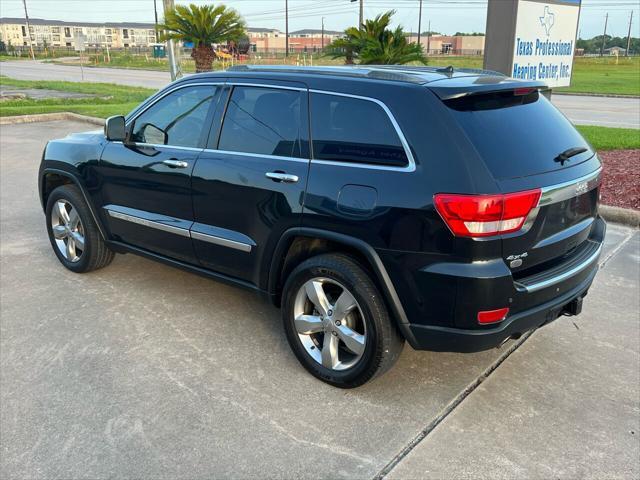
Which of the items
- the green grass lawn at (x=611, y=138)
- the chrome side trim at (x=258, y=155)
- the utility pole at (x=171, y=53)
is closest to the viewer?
the chrome side trim at (x=258, y=155)

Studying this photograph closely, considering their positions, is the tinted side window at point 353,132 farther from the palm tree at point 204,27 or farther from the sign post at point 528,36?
the palm tree at point 204,27

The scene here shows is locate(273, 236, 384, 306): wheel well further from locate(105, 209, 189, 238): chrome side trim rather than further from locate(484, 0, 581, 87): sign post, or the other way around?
locate(484, 0, 581, 87): sign post

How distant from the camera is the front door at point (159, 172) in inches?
161

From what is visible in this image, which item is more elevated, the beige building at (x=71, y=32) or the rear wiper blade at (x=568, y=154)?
the beige building at (x=71, y=32)

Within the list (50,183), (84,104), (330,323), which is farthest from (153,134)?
(84,104)

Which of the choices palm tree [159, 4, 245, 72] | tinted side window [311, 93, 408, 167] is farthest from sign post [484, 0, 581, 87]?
palm tree [159, 4, 245, 72]

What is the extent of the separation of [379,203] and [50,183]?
366 cm

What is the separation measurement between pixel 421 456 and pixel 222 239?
183 cm

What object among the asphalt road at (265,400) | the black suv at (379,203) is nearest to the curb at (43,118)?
the asphalt road at (265,400)

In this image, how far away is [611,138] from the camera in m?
10.9

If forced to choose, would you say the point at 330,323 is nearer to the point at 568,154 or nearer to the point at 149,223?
the point at 568,154

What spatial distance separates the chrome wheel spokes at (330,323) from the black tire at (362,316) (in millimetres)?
35

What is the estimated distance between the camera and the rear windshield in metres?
2.94

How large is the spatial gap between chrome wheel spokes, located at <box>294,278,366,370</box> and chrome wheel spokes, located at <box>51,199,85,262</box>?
2.45 metres
